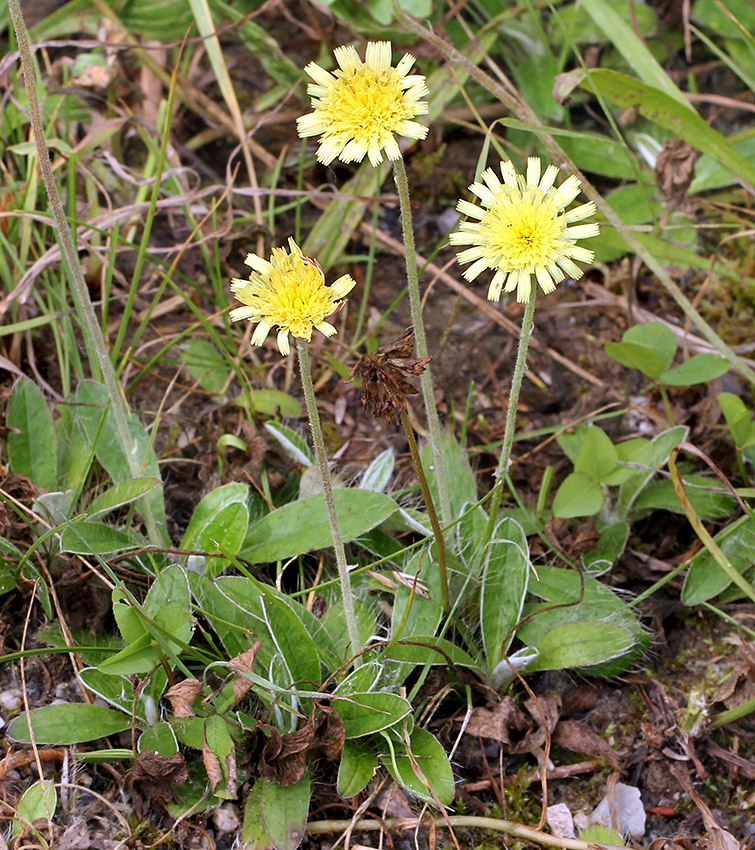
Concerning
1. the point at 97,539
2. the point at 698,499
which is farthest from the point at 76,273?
the point at 698,499

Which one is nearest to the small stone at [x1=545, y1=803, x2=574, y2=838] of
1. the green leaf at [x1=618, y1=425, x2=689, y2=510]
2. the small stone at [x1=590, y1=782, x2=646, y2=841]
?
the small stone at [x1=590, y1=782, x2=646, y2=841]

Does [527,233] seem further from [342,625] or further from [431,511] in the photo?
[342,625]

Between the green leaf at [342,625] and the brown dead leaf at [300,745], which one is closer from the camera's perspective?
the brown dead leaf at [300,745]

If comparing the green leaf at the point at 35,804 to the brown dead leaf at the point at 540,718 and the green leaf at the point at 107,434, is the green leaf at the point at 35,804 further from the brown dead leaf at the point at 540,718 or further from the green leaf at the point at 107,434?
the brown dead leaf at the point at 540,718

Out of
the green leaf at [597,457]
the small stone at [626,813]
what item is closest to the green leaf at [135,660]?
the small stone at [626,813]

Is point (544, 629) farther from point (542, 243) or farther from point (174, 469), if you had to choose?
point (174, 469)

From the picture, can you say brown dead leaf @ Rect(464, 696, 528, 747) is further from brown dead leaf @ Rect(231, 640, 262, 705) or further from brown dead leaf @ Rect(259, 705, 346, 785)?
brown dead leaf @ Rect(231, 640, 262, 705)
